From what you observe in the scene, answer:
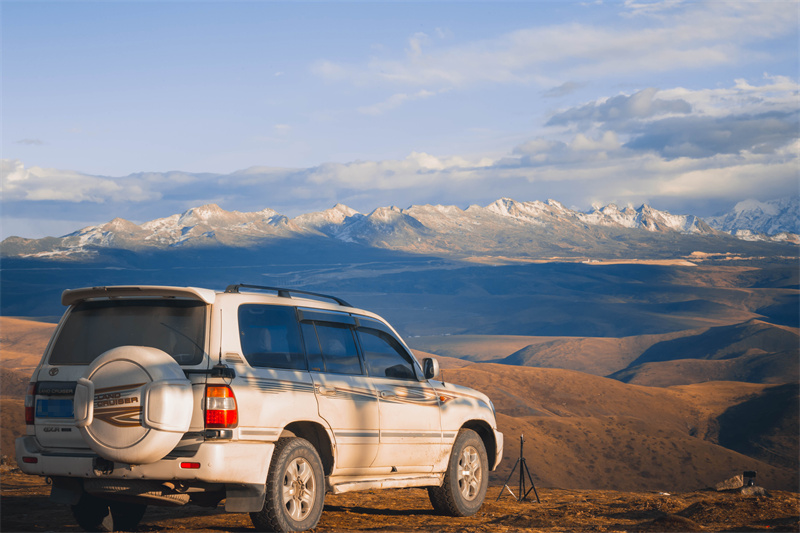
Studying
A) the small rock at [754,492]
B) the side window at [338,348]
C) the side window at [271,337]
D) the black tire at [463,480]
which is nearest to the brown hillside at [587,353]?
the small rock at [754,492]

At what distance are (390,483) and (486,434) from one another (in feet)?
6.98

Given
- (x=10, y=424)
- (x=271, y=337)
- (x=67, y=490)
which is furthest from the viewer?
(x=10, y=424)

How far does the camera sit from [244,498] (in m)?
6.41

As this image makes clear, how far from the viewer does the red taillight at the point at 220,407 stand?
6.23 metres

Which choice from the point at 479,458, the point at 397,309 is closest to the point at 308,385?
the point at 479,458

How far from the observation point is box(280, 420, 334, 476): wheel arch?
7141 millimetres

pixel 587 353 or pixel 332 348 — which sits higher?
pixel 332 348

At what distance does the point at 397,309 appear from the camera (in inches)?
7303

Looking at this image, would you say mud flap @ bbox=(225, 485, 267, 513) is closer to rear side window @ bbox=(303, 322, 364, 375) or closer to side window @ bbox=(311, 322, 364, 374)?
rear side window @ bbox=(303, 322, 364, 375)

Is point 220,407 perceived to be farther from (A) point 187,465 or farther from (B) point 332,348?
(B) point 332,348

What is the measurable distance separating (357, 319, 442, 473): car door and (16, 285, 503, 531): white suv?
0.08ft

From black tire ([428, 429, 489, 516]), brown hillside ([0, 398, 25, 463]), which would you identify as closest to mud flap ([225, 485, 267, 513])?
black tire ([428, 429, 489, 516])

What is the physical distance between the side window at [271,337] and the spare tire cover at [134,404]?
2.38ft

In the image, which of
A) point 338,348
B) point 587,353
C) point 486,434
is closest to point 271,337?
point 338,348
